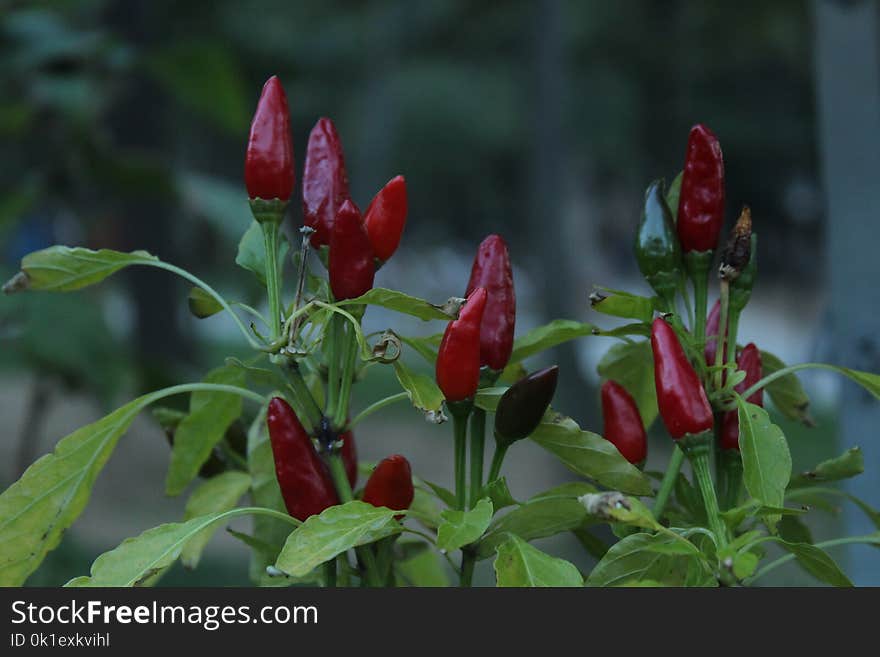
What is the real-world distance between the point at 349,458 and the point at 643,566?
270mm

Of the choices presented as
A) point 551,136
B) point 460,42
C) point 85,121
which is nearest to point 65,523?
point 85,121

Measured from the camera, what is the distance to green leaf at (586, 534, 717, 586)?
735mm

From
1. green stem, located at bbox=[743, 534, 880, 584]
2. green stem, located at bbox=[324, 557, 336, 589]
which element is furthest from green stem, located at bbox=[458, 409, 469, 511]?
green stem, located at bbox=[743, 534, 880, 584]

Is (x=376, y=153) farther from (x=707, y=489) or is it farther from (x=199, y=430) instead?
(x=707, y=489)

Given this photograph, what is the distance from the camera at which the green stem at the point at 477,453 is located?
0.81 m

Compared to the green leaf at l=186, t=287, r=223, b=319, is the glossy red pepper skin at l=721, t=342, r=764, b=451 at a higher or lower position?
lower

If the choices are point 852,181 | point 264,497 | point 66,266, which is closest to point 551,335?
point 264,497

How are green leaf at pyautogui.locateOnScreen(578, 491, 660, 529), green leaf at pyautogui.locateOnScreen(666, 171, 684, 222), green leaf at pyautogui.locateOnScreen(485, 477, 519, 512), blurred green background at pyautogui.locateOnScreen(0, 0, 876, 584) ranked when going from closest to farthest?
1. green leaf at pyautogui.locateOnScreen(578, 491, 660, 529)
2. green leaf at pyautogui.locateOnScreen(485, 477, 519, 512)
3. green leaf at pyautogui.locateOnScreen(666, 171, 684, 222)
4. blurred green background at pyautogui.locateOnScreen(0, 0, 876, 584)

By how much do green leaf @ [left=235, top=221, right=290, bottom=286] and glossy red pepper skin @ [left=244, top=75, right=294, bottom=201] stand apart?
5 cm

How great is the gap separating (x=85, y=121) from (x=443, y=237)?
2036 centimetres

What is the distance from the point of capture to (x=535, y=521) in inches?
31.4

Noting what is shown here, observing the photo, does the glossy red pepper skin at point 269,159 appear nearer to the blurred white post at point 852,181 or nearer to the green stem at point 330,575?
the green stem at point 330,575

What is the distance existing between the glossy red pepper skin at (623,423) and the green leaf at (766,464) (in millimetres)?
129

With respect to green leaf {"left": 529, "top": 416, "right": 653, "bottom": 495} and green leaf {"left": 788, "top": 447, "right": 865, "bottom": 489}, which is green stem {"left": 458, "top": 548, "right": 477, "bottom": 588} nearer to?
green leaf {"left": 529, "top": 416, "right": 653, "bottom": 495}
